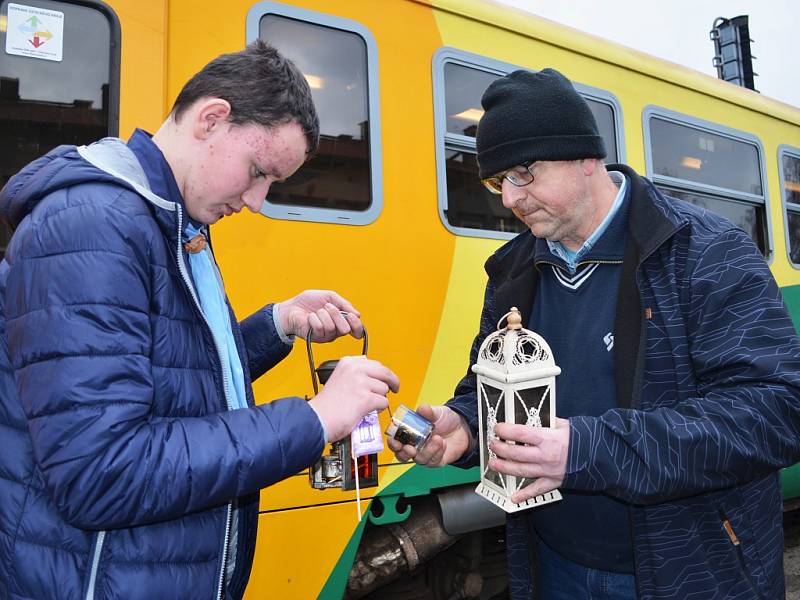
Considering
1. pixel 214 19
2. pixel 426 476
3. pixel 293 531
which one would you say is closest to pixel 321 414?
pixel 293 531

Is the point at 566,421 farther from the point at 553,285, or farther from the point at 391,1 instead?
the point at 391,1

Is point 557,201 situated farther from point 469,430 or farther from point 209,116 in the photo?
point 209,116

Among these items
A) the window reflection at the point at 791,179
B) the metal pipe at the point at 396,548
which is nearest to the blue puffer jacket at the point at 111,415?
the metal pipe at the point at 396,548

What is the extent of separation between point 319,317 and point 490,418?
0.57 m

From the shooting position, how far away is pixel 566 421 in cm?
148

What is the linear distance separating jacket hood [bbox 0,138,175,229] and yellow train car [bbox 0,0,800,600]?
1065 millimetres

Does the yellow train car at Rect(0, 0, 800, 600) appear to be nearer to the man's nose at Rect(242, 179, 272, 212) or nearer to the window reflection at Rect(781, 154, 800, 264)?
the man's nose at Rect(242, 179, 272, 212)

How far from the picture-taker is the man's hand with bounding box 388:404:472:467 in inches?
71.4

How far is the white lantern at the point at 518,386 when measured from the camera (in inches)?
58.1

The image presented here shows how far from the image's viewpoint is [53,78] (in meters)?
2.30

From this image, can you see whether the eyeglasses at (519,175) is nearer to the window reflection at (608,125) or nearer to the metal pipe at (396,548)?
the metal pipe at (396,548)

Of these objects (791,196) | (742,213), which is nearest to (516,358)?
(742,213)

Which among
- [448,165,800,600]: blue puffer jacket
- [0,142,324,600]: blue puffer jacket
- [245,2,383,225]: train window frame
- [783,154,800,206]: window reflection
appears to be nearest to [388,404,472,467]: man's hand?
[448,165,800,600]: blue puffer jacket

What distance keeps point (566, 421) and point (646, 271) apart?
1.45 ft
